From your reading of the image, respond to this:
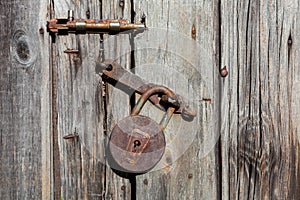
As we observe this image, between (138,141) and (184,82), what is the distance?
9.1 inches

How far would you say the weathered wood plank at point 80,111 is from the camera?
1329mm

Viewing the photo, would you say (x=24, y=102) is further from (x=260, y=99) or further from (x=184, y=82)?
(x=260, y=99)

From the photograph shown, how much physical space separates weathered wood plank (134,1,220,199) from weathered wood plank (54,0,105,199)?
12 cm

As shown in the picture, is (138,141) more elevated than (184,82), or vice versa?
(184,82)

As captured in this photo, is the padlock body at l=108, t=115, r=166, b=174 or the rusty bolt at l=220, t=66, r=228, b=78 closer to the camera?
the padlock body at l=108, t=115, r=166, b=174

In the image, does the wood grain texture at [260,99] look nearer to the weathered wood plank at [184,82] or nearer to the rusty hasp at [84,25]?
the weathered wood plank at [184,82]

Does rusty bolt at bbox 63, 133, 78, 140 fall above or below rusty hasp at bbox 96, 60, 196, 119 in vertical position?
below

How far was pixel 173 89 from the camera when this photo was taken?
1.37m

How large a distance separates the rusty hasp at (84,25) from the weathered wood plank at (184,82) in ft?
0.18

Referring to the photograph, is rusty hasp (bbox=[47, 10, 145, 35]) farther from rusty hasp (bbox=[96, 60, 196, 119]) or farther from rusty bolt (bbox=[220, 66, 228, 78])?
rusty bolt (bbox=[220, 66, 228, 78])

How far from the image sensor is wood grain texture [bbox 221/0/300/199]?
1.39 m

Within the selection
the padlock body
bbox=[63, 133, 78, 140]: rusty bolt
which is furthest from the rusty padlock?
bbox=[63, 133, 78, 140]: rusty bolt

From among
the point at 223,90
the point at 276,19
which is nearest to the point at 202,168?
the point at 223,90

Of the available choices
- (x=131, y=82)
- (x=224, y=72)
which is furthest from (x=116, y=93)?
(x=224, y=72)
